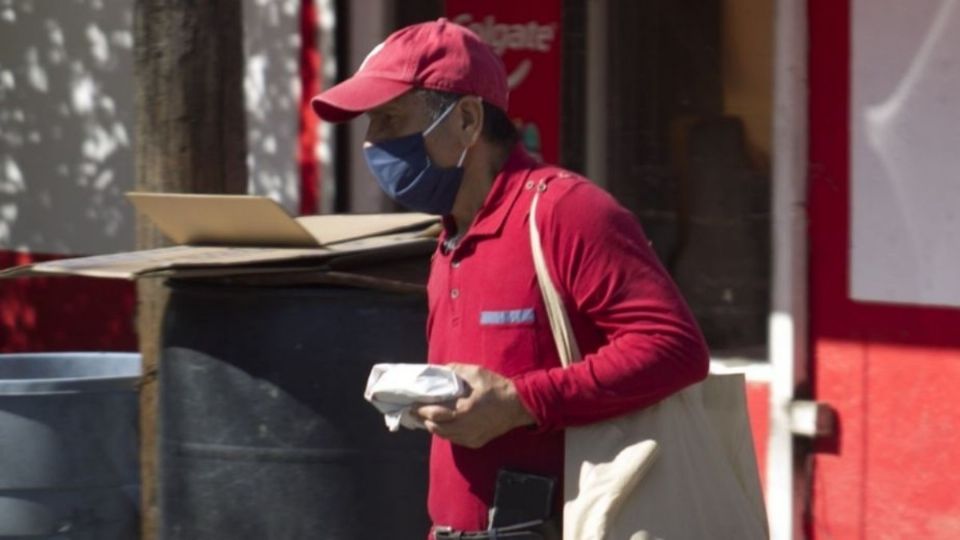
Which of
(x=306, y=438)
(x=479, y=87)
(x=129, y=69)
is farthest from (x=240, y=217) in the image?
(x=129, y=69)

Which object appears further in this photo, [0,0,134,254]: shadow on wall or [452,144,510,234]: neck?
[0,0,134,254]: shadow on wall

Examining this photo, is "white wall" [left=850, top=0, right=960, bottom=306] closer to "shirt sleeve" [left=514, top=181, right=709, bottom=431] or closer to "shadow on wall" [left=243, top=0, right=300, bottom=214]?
"shadow on wall" [left=243, top=0, right=300, bottom=214]

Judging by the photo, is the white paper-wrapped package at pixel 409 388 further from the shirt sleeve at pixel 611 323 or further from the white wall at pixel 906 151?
the white wall at pixel 906 151

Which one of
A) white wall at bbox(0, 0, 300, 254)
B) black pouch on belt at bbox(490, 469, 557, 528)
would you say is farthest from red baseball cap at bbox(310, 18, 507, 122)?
white wall at bbox(0, 0, 300, 254)

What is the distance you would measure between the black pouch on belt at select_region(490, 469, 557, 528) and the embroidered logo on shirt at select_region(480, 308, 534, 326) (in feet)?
0.84

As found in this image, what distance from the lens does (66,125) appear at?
364 inches

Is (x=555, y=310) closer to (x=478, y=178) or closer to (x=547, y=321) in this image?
(x=547, y=321)

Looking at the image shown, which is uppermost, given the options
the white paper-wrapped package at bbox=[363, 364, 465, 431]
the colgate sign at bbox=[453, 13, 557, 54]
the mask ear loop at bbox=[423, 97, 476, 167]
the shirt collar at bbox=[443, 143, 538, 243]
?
the colgate sign at bbox=[453, 13, 557, 54]

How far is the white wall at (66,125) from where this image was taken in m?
8.95

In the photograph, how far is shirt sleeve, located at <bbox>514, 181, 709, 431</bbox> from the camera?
3242 millimetres

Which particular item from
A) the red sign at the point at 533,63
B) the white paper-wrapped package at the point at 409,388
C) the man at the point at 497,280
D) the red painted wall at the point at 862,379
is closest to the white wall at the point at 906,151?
the red painted wall at the point at 862,379

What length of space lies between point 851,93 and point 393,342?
2.66 metres

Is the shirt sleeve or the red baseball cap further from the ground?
the red baseball cap

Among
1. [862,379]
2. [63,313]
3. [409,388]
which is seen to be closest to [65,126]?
[63,313]
